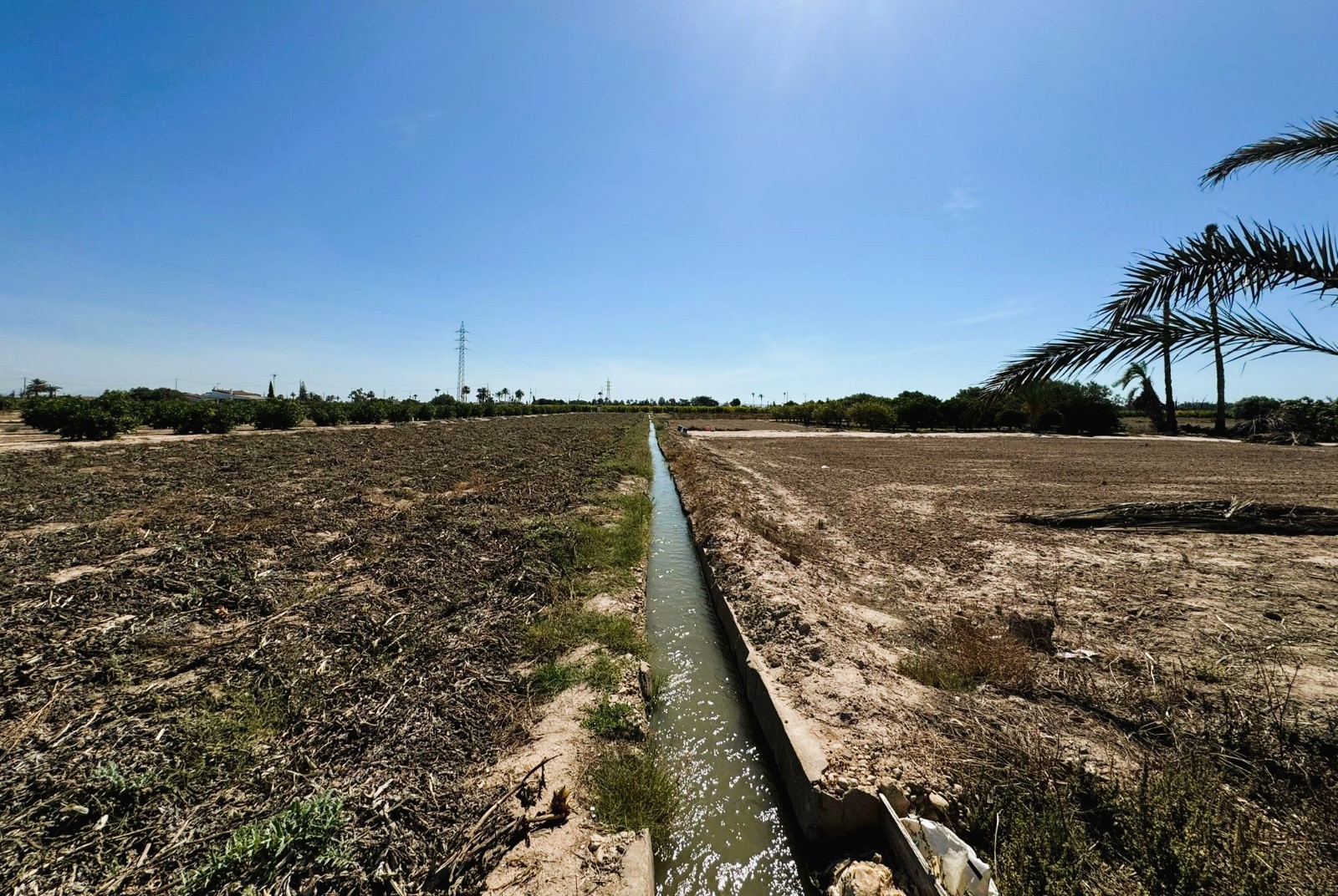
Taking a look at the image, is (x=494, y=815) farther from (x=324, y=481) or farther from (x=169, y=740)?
(x=324, y=481)

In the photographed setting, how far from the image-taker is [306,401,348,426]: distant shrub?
4400 centimetres

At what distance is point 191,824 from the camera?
297 cm

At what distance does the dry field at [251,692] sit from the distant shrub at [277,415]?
31.7 metres

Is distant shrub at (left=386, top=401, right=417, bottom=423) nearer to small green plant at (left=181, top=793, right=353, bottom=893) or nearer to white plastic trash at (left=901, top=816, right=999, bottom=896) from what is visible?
small green plant at (left=181, top=793, right=353, bottom=893)

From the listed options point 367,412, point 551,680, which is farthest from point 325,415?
point 551,680

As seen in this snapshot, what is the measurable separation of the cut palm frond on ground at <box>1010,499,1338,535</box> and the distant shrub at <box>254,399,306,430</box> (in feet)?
158

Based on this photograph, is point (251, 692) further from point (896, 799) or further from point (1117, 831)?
point (1117, 831)

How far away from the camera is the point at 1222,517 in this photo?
30.0 ft

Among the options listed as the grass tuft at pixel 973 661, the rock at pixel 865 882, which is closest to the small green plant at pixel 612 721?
the rock at pixel 865 882

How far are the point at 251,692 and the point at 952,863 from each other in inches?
224

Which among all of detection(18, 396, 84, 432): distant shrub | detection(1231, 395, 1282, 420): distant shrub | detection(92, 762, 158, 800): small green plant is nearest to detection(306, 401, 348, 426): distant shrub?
detection(18, 396, 84, 432): distant shrub

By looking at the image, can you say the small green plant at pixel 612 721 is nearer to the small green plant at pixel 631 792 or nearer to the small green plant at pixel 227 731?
the small green plant at pixel 631 792


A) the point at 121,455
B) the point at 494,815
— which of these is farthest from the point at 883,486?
the point at 121,455

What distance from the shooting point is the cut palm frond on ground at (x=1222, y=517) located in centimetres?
876
